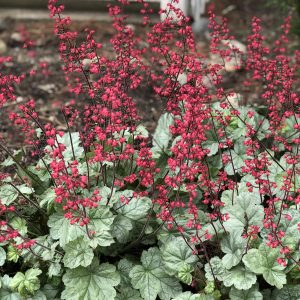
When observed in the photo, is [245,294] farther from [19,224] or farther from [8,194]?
[8,194]

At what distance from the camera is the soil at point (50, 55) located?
A: 5.11m

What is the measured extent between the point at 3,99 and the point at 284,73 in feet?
5.95

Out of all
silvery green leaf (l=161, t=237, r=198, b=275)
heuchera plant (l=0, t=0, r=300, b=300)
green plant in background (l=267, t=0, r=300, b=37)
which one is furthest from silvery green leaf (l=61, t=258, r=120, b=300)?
green plant in background (l=267, t=0, r=300, b=37)

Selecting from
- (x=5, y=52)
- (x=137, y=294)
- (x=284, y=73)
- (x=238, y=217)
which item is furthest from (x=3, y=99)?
(x=5, y=52)

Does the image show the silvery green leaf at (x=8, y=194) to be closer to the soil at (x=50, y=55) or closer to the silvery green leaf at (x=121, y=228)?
the silvery green leaf at (x=121, y=228)

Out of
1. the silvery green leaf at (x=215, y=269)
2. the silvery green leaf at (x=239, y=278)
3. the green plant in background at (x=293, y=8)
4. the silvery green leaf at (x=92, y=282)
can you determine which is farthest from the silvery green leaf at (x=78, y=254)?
the green plant in background at (x=293, y=8)

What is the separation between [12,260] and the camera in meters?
3.36

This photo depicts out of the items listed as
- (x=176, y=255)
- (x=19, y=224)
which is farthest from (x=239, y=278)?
(x=19, y=224)

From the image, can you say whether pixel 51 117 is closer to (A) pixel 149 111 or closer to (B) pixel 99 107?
(A) pixel 149 111

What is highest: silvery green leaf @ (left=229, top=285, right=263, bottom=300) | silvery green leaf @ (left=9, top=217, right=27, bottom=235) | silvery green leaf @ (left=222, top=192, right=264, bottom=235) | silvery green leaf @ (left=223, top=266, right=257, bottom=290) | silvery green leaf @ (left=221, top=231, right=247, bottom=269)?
silvery green leaf @ (left=9, top=217, right=27, bottom=235)

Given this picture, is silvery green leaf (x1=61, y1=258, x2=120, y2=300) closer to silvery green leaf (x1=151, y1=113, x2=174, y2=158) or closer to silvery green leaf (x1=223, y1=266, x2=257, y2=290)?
silvery green leaf (x1=223, y1=266, x2=257, y2=290)

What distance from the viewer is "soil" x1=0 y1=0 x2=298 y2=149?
5105 mm

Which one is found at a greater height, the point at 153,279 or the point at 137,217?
the point at 137,217

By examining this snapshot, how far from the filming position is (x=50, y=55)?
238 inches
